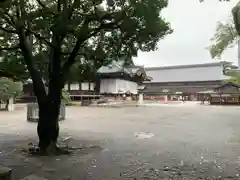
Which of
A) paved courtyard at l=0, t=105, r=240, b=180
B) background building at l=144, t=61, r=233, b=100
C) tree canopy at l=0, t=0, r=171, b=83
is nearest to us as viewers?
paved courtyard at l=0, t=105, r=240, b=180

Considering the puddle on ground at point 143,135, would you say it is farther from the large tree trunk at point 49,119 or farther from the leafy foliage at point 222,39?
the leafy foliage at point 222,39

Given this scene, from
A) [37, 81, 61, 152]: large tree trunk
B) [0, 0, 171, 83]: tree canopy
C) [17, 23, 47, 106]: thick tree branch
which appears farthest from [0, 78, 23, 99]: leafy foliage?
[37, 81, 61, 152]: large tree trunk

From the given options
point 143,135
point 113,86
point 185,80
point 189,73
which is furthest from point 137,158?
point 189,73

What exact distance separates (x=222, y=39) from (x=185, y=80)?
39.0 m

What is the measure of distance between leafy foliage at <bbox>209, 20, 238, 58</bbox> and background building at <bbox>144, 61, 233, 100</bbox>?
93.7 ft

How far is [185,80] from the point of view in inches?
2386

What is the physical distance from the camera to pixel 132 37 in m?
8.06

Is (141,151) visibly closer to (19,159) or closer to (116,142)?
(116,142)

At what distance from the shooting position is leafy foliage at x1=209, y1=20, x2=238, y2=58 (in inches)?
842

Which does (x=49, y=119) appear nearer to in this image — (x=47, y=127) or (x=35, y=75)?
(x=47, y=127)

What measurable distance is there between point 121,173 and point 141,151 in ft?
7.60

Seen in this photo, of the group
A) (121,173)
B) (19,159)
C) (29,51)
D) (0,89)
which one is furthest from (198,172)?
(0,89)

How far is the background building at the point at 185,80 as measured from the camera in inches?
2147

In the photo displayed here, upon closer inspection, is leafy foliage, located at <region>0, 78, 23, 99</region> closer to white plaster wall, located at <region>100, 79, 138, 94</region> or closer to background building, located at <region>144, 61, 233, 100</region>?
white plaster wall, located at <region>100, 79, 138, 94</region>
